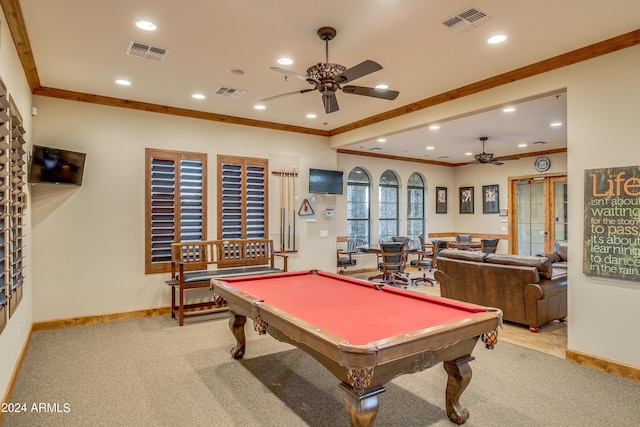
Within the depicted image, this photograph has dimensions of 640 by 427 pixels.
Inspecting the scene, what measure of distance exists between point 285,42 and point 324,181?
3.61 m

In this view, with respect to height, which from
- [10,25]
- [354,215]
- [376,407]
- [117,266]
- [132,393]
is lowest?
[132,393]

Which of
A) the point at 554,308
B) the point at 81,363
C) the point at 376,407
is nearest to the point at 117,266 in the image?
the point at 81,363

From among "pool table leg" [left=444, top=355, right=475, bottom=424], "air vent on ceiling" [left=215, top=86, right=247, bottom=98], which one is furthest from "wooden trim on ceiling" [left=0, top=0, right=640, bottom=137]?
"pool table leg" [left=444, top=355, right=475, bottom=424]

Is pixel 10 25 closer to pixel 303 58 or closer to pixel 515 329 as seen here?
pixel 303 58

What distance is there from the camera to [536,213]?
9.04m

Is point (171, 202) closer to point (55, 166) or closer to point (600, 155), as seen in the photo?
point (55, 166)

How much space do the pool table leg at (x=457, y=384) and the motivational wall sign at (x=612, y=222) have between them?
71.7 inches

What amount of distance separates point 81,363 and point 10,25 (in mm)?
2997

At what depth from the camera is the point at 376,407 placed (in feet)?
6.38

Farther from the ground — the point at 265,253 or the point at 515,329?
the point at 265,253

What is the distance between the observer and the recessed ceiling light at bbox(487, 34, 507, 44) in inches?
128

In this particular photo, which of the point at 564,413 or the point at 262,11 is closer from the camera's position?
the point at 564,413

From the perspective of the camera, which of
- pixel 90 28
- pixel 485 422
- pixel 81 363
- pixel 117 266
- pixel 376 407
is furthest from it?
pixel 117 266

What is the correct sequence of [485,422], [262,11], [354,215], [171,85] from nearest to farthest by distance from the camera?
[485,422] → [262,11] → [171,85] → [354,215]
